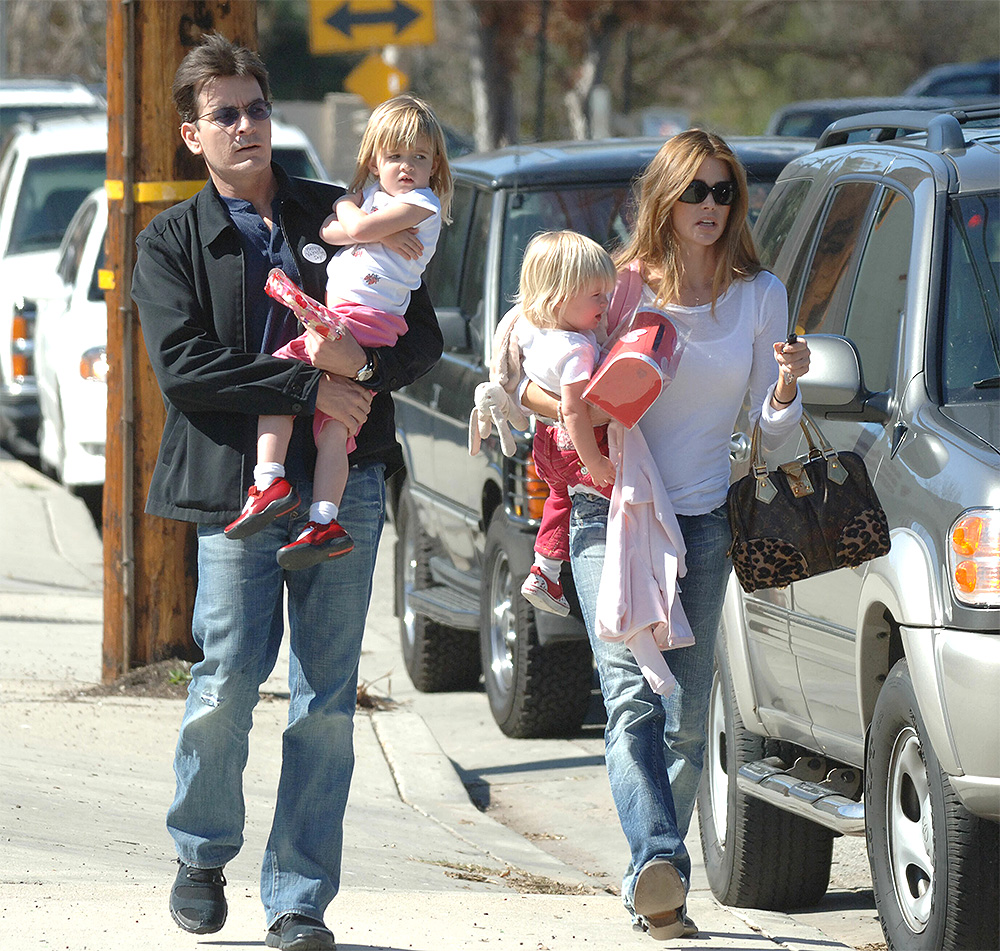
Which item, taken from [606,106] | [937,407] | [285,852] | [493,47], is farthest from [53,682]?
[493,47]

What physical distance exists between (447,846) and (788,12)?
36.0 metres

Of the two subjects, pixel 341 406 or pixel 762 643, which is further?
pixel 762 643

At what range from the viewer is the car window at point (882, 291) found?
4672 mm

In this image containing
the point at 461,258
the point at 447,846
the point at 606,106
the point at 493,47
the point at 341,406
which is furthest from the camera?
the point at 493,47

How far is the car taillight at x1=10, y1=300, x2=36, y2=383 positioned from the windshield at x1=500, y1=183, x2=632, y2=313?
6680mm

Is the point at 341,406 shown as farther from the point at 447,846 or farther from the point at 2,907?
the point at 447,846

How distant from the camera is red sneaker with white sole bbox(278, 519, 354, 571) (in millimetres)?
3963

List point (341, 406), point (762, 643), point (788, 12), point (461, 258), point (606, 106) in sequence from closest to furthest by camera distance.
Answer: point (341, 406) < point (762, 643) < point (461, 258) < point (606, 106) < point (788, 12)

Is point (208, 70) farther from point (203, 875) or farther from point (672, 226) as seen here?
point (203, 875)

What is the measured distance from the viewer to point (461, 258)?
823cm

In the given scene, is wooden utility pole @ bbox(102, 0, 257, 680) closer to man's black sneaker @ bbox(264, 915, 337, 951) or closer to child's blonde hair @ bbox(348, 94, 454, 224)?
child's blonde hair @ bbox(348, 94, 454, 224)

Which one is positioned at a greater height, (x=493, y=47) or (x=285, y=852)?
(x=493, y=47)

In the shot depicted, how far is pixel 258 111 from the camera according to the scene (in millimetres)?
4160

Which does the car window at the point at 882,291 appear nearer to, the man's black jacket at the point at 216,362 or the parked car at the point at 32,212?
the man's black jacket at the point at 216,362
